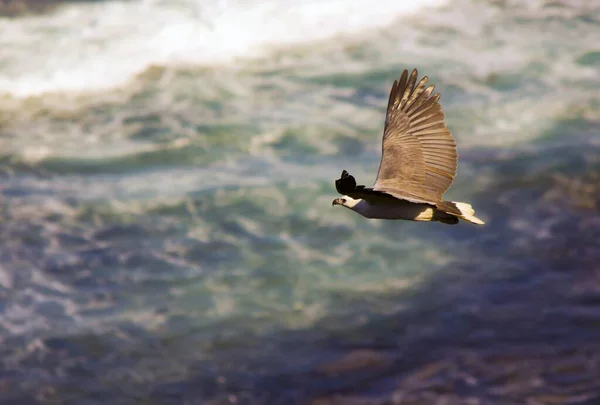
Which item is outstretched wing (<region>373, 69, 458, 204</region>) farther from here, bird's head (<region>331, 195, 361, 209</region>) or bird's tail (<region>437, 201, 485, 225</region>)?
bird's tail (<region>437, 201, 485, 225</region>)

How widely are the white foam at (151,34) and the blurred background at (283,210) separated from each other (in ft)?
0.18

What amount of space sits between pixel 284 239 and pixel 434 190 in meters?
7.37

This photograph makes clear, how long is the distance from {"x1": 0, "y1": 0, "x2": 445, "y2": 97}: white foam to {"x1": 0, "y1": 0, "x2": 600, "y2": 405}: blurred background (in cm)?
6

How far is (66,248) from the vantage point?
14.5 m

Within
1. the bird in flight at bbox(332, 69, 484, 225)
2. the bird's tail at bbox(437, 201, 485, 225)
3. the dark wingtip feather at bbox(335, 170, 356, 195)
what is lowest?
the dark wingtip feather at bbox(335, 170, 356, 195)

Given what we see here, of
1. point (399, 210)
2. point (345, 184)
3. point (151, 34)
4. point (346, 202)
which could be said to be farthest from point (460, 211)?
point (151, 34)

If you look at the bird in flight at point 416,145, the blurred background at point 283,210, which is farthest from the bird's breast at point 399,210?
the blurred background at point 283,210

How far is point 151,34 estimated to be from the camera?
68.6 feet

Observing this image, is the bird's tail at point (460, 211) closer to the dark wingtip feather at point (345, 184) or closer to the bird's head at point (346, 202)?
the bird's head at point (346, 202)

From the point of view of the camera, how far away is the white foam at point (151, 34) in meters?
19.8

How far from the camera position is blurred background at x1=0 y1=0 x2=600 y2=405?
1159 centimetres

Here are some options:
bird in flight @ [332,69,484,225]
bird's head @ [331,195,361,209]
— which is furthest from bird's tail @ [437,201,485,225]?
bird's head @ [331,195,361,209]

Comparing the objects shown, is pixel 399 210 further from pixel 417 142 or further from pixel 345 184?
pixel 345 184

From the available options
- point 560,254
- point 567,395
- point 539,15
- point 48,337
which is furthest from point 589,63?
point 48,337
